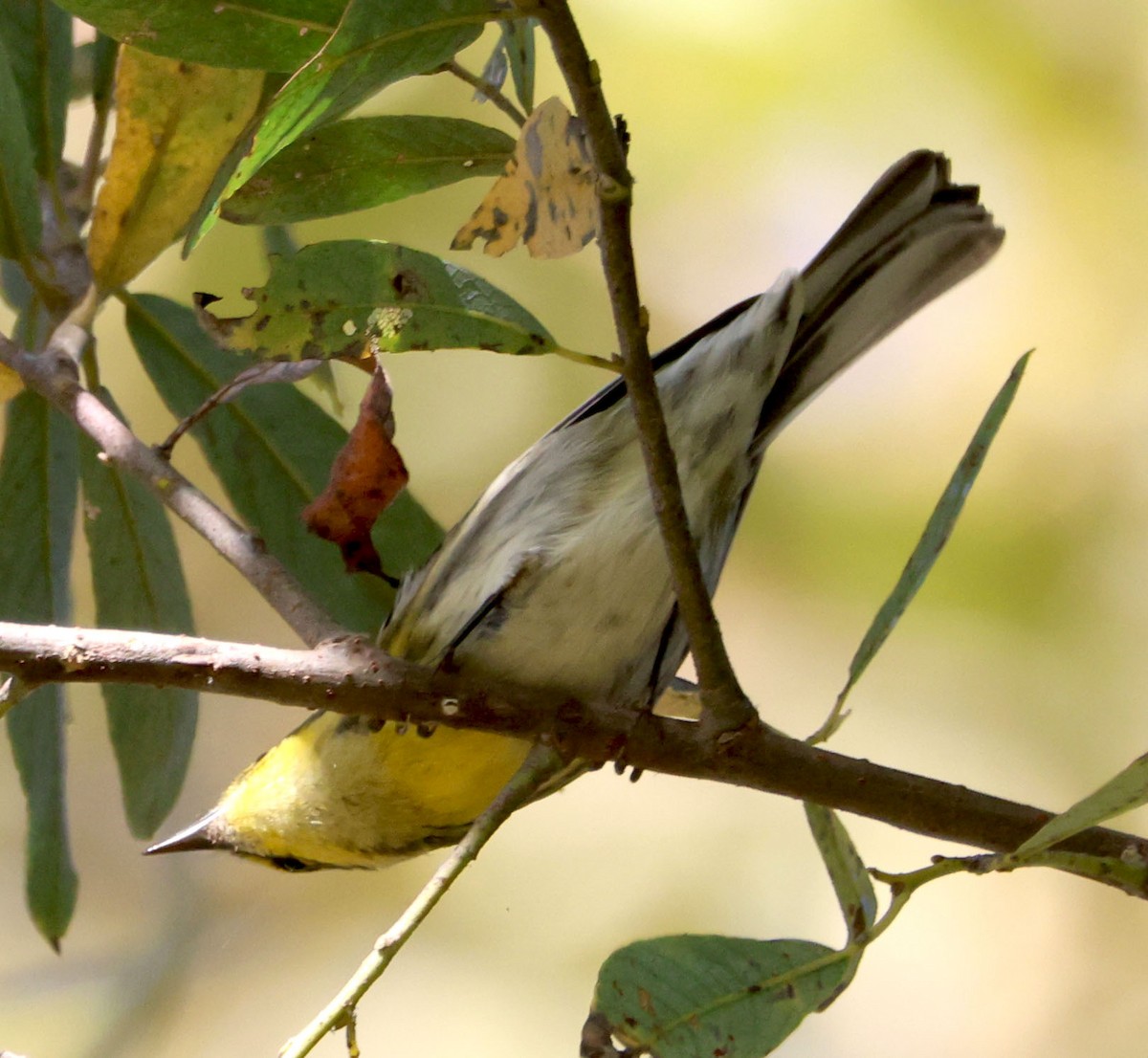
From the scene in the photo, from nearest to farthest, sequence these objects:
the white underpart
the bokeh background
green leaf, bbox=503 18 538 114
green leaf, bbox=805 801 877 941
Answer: green leaf, bbox=805 801 877 941 → green leaf, bbox=503 18 538 114 → the white underpart → the bokeh background

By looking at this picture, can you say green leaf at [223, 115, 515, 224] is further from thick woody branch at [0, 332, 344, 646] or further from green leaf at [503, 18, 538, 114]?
thick woody branch at [0, 332, 344, 646]

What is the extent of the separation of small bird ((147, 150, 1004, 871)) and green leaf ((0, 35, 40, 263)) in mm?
479

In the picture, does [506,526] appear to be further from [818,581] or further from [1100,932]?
[1100,932]

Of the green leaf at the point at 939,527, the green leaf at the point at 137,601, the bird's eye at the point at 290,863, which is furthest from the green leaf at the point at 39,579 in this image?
the green leaf at the point at 939,527

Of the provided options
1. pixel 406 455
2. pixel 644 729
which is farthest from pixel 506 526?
pixel 406 455

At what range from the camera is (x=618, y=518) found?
100 centimetres

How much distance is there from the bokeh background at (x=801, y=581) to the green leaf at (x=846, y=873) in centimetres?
115

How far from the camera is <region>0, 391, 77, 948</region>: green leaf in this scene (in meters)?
1.25

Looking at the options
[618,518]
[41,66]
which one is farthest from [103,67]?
[618,518]

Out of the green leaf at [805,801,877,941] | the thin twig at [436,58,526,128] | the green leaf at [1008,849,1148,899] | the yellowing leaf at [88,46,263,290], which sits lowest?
the green leaf at [1008,849,1148,899]

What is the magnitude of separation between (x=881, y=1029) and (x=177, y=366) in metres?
1.46

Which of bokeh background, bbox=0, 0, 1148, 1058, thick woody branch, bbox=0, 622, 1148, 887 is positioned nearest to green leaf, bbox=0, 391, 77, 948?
thick woody branch, bbox=0, 622, 1148, 887

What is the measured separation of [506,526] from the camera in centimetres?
107

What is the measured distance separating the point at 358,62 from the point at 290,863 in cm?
88
